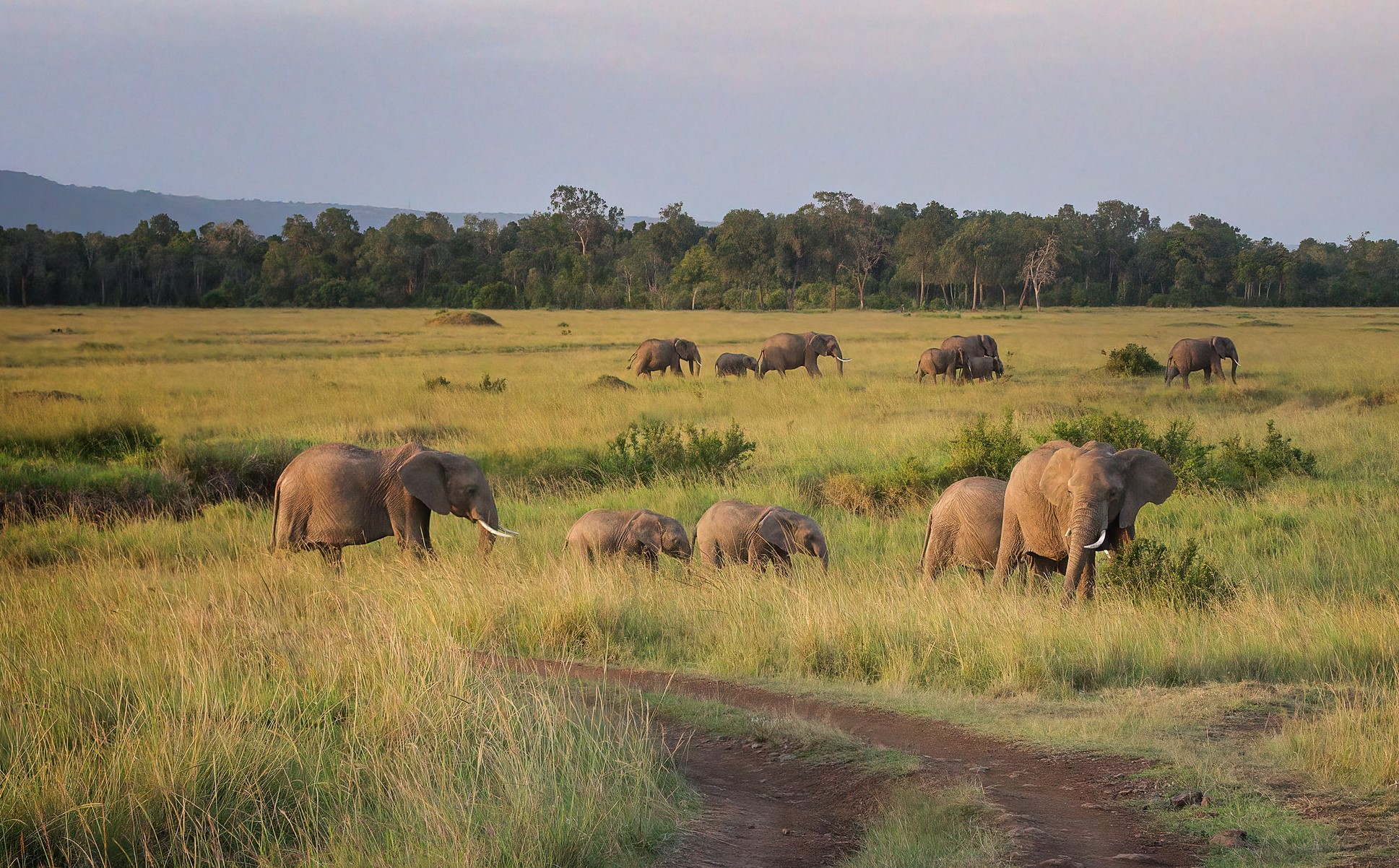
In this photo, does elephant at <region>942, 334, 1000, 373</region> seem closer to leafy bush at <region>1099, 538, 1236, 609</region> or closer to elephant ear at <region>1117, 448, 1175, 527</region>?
leafy bush at <region>1099, 538, 1236, 609</region>

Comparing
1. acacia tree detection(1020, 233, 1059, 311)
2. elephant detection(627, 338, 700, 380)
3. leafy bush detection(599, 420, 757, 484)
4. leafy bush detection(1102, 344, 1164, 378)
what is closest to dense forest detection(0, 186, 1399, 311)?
acacia tree detection(1020, 233, 1059, 311)

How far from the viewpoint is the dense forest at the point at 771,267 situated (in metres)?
87.2

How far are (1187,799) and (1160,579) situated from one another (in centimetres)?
443

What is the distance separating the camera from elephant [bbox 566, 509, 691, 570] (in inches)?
432

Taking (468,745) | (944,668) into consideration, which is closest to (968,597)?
(944,668)

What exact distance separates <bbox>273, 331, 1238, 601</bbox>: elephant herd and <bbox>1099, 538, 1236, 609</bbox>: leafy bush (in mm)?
190

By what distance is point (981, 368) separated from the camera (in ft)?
97.5

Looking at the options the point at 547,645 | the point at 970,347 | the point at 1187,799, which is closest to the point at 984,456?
the point at 547,645

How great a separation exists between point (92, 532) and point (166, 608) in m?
4.64

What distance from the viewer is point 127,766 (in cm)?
482

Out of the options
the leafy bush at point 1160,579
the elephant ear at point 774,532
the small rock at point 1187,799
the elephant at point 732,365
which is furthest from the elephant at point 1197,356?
the small rock at point 1187,799

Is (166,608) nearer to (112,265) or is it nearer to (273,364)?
(273,364)

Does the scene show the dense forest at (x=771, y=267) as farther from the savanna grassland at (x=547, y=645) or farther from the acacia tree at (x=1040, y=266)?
the savanna grassland at (x=547, y=645)

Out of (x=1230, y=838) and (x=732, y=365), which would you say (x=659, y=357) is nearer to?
(x=732, y=365)
